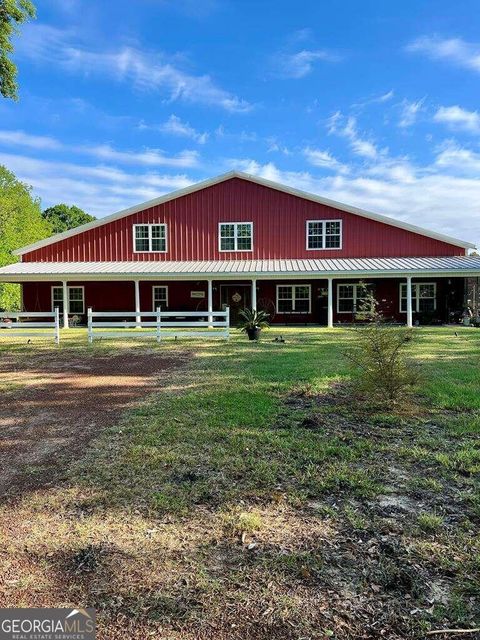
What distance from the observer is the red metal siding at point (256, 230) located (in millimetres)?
22672

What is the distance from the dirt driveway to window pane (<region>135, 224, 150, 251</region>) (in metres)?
12.9

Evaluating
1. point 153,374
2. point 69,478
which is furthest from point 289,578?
point 153,374

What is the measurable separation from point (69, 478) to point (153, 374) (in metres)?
4.89

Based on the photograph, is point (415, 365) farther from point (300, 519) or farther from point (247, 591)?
point (247, 591)

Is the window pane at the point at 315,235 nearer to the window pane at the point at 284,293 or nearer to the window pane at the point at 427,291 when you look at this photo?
the window pane at the point at 284,293

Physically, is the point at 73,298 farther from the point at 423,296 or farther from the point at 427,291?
the point at 427,291

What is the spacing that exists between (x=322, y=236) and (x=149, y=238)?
29.5ft

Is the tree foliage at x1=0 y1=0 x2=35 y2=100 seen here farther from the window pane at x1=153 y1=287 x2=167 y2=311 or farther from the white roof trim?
the window pane at x1=153 y1=287 x2=167 y2=311

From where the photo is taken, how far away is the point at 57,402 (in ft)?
21.3

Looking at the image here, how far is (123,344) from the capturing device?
1385cm

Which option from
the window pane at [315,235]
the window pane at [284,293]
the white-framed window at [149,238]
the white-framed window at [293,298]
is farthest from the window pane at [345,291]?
the white-framed window at [149,238]

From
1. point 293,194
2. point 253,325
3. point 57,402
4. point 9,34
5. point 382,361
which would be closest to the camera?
point 382,361

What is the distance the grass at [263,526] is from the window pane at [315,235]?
1793 centimetres

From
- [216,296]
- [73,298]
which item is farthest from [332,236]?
[73,298]
